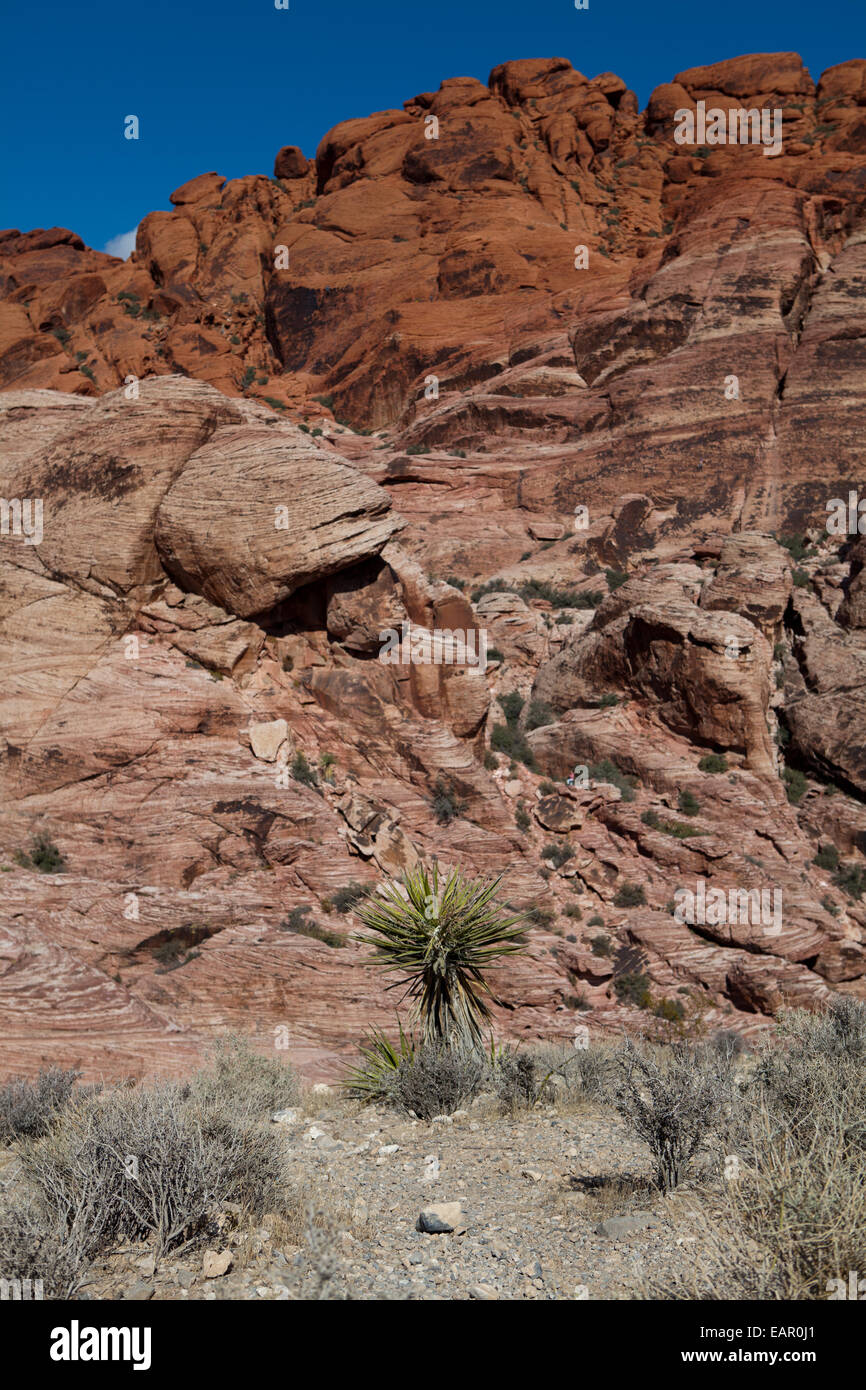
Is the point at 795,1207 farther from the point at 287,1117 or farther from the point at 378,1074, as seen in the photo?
the point at 378,1074

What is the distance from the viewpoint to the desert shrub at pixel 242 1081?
7562 mm

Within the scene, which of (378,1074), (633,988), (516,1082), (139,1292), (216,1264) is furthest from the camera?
(633,988)

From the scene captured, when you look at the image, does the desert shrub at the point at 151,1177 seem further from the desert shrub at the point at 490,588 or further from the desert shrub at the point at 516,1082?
the desert shrub at the point at 490,588

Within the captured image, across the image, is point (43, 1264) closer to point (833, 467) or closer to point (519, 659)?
point (519, 659)

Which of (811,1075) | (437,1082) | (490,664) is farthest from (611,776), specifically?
(811,1075)

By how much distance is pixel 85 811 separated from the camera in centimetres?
1648

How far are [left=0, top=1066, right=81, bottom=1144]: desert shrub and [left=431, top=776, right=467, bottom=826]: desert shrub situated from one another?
10.1 m

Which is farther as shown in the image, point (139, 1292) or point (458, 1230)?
point (458, 1230)

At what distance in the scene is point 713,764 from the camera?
23.7m

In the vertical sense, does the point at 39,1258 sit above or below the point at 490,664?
below

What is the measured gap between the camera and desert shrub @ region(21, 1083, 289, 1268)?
518 centimetres

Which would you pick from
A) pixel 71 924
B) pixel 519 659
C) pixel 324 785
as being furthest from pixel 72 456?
pixel 519 659

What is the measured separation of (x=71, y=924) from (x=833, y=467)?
38.1 metres

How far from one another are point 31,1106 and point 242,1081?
215 cm
